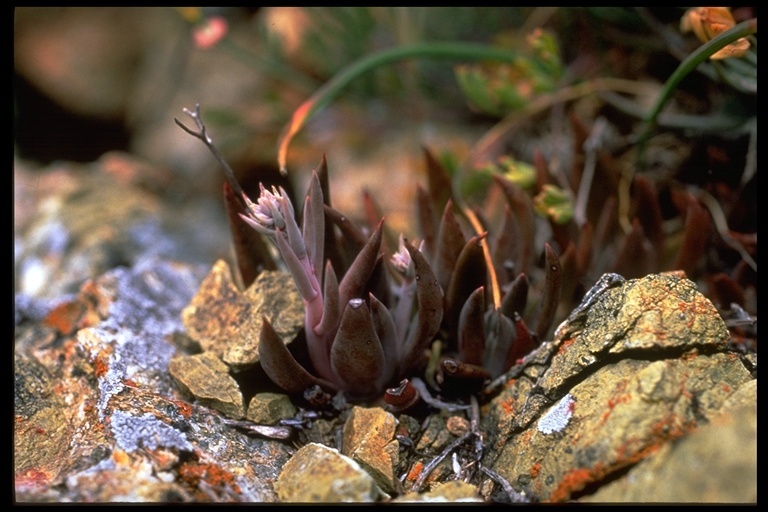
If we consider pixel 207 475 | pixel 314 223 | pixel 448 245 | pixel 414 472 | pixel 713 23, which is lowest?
pixel 414 472

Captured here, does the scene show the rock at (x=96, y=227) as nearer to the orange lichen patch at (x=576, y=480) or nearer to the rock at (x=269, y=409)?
the rock at (x=269, y=409)

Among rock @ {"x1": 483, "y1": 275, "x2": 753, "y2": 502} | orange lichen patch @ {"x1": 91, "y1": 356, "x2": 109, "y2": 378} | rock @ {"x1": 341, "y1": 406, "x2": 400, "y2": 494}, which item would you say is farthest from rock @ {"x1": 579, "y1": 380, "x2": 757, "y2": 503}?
orange lichen patch @ {"x1": 91, "y1": 356, "x2": 109, "y2": 378}

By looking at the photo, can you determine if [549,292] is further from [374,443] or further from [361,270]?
[374,443]

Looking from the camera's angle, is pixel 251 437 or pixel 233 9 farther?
pixel 233 9

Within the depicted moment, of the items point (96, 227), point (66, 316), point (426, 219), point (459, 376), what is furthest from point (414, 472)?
point (96, 227)

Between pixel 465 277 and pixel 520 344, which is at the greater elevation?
pixel 465 277

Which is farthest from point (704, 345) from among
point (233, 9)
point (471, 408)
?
point (233, 9)
